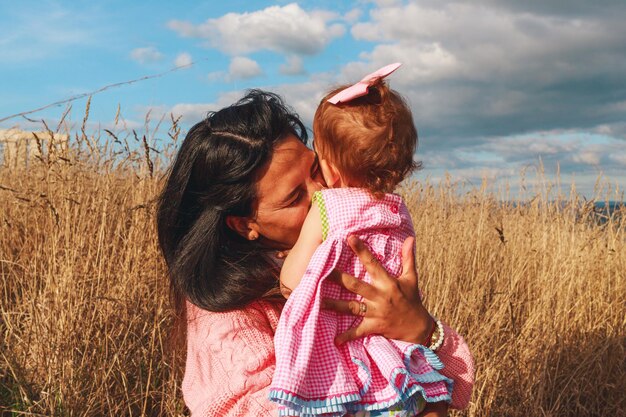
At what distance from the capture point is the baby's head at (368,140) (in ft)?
5.34

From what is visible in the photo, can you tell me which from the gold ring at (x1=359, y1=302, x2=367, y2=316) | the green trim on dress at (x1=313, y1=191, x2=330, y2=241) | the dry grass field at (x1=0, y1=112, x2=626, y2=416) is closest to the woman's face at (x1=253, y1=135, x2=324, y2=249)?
the green trim on dress at (x1=313, y1=191, x2=330, y2=241)

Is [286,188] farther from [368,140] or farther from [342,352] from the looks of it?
[342,352]

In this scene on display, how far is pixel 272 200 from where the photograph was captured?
69.3 inches

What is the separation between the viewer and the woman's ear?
1821 mm

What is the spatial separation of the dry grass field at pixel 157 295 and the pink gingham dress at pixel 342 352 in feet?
4.22

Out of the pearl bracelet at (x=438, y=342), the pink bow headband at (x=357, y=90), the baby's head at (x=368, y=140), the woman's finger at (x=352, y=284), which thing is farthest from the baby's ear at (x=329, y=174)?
Result: the pearl bracelet at (x=438, y=342)

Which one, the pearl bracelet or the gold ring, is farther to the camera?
the pearl bracelet

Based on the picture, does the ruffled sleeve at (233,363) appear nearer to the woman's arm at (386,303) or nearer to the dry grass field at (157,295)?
the woman's arm at (386,303)

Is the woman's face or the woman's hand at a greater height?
the woman's face

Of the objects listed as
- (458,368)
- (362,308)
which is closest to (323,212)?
(362,308)

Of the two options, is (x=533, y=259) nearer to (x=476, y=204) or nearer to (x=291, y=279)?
(x=476, y=204)

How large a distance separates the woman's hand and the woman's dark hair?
32 cm

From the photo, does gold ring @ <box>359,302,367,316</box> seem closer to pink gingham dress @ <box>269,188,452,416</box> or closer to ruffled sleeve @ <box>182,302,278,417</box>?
pink gingham dress @ <box>269,188,452,416</box>

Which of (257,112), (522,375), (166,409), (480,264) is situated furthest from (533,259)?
(257,112)
